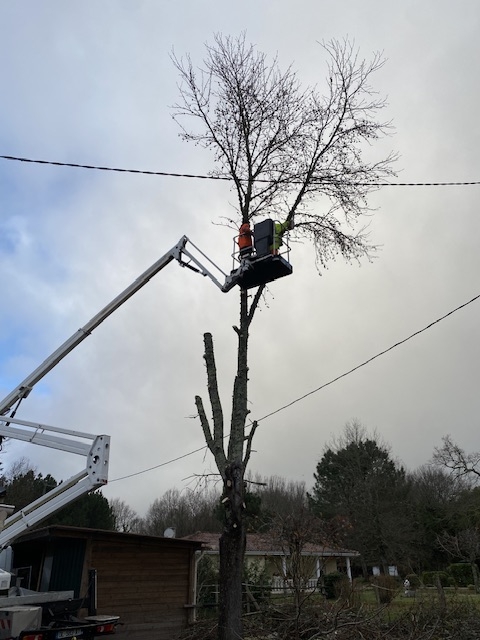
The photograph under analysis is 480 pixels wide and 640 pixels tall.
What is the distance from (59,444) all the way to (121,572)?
6470 mm

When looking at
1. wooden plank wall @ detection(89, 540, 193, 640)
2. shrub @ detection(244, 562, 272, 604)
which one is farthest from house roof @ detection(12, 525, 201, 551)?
shrub @ detection(244, 562, 272, 604)

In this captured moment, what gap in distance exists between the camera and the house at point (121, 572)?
11117 millimetres

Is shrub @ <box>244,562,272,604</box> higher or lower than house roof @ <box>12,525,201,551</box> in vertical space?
lower

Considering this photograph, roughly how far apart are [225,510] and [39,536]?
5.33m

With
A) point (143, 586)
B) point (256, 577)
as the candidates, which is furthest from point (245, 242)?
point (256, 577)

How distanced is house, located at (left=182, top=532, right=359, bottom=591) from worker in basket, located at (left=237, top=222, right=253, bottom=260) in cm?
540

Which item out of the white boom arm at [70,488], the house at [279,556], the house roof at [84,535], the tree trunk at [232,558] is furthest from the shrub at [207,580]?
the white boom arm at [70,488]

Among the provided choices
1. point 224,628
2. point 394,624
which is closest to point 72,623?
point 224,628

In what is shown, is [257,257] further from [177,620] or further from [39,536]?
[177,620]

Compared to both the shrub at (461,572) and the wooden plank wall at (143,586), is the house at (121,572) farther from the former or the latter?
the shrub at (461,572)

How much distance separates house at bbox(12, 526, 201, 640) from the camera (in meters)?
11.1

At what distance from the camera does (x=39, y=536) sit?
11023 mm

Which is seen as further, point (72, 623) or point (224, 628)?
point (224, 628)

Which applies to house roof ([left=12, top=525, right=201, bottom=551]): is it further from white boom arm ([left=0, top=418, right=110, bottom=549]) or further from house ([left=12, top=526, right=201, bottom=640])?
white boom arm ([left=0, top=418, right=110, bottom=549])
